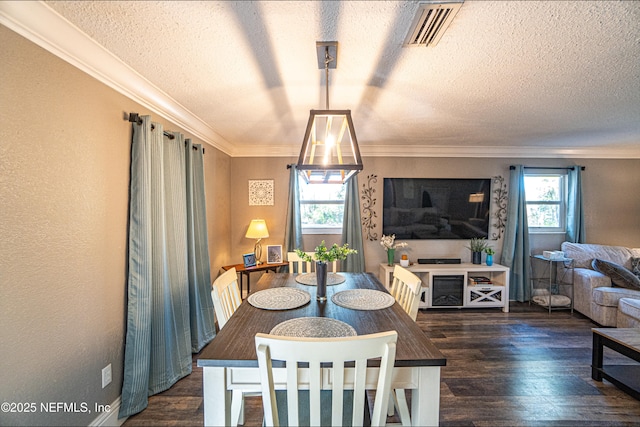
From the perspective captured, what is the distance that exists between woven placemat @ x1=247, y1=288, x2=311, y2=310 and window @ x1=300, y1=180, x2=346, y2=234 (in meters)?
2.14

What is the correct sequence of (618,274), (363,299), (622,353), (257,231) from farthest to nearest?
(257,231) → (618,274) → (622,353) → (363,299)

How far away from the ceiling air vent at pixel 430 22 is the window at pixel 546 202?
3.93 meters

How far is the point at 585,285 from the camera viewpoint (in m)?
3.59

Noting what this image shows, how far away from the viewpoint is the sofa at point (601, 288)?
3.12 metres

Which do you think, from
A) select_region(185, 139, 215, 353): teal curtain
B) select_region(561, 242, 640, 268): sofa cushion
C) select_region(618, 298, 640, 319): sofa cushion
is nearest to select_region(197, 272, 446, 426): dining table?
select_region(185, 139, 215, 353): teal curtain

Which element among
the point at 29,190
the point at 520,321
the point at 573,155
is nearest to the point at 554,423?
the point at 520,321

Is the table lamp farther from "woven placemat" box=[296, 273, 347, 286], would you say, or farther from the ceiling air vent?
the ceiling air vent

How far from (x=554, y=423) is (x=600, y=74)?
2321 mm

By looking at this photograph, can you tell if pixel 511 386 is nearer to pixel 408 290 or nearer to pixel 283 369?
pixel 408 290

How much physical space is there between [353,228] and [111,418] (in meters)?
3.14

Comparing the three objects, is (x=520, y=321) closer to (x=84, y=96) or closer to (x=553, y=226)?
(x=553, y=226)

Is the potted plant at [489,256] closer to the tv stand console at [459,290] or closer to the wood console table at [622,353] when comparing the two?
the tv stand console at [459,290]

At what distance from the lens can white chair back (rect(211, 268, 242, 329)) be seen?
1647mm

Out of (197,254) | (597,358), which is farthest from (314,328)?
(597,358)
